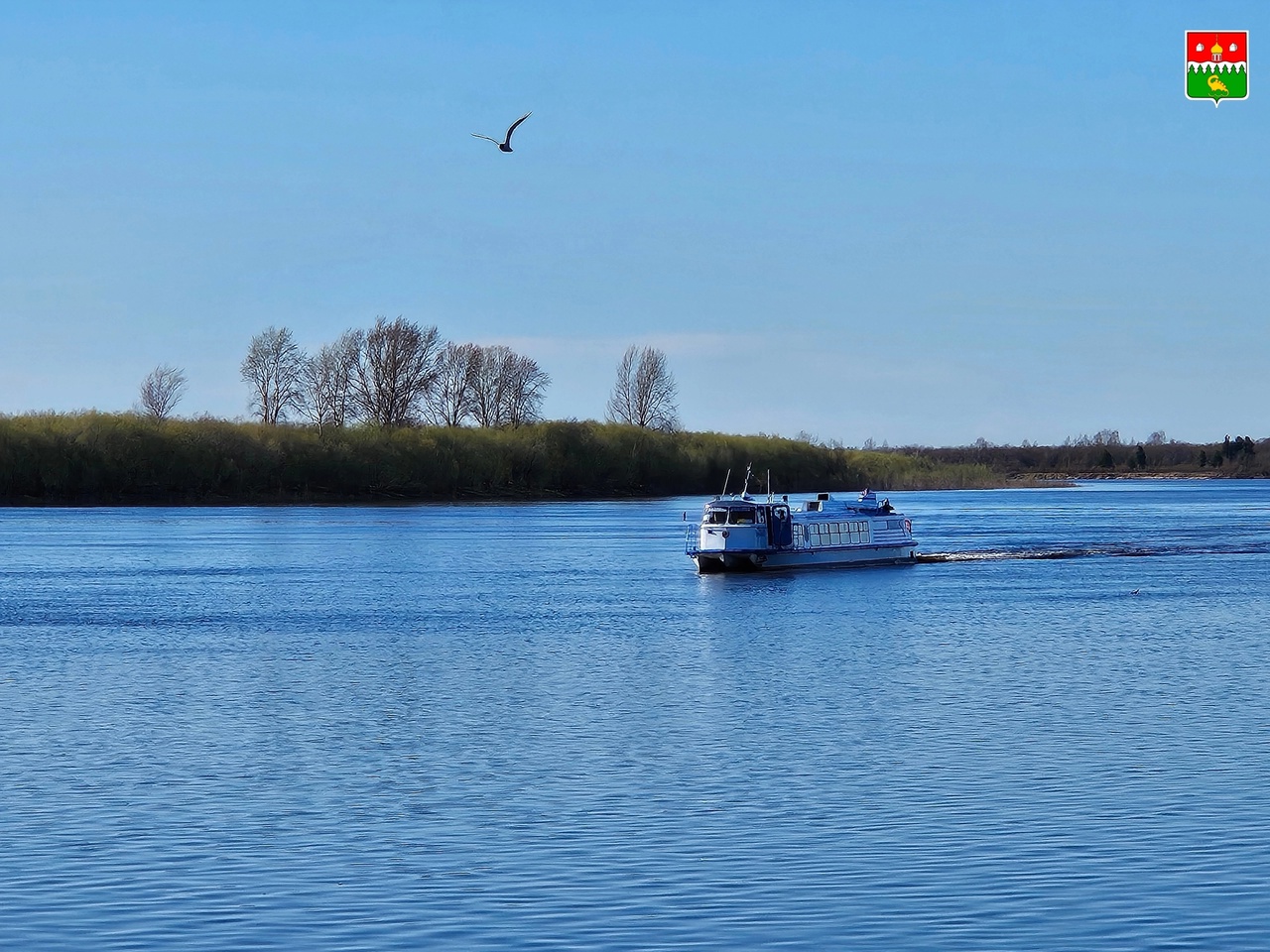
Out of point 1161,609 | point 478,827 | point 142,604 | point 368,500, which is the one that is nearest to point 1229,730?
point 478,827

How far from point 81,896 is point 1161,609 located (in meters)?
45.3

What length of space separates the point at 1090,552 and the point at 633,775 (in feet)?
247

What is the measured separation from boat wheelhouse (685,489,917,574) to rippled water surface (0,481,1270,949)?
21773 millimetres

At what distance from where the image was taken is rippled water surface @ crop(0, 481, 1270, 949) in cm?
1716

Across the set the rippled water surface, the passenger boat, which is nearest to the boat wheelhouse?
the passenger boat

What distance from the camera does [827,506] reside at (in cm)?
9169

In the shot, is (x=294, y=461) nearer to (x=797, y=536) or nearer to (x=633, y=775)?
(x=797, y=536)

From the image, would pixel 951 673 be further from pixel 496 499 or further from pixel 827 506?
pixel 496 499

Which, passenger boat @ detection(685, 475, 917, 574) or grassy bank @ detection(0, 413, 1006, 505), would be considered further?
grassy bank @ detection(0, 413, 1006, 505)

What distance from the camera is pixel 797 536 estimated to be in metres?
85.5

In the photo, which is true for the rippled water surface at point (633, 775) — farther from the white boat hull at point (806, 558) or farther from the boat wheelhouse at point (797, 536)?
the boat wheelhouse at point (797, 536)

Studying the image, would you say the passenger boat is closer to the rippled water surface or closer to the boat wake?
the boat wake

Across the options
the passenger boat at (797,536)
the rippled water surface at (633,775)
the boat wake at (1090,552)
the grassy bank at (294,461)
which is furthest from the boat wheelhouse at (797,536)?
the grassy bank at (294,461)

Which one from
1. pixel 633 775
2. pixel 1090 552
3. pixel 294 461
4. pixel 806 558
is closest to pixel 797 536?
pixel 806 558
